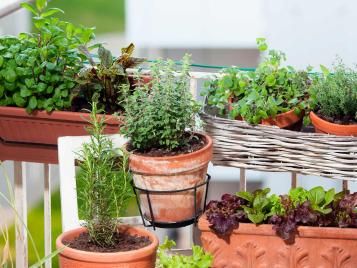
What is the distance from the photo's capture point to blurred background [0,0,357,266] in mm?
7668

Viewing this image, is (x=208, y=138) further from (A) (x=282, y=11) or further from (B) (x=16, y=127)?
(A) (x=282, y=11)

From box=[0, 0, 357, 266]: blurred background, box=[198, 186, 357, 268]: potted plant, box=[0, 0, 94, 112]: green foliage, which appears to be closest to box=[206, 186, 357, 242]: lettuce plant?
box=[198, 186, 357, 268]: potted plant

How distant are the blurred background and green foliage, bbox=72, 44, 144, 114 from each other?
13.2 ft

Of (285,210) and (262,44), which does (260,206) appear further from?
(262,44)

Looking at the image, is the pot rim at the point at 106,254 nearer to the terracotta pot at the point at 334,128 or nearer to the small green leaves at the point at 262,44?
the terracotta pot at the point at 334,128

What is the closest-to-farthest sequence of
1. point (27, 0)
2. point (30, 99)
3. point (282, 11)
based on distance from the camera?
point (30, 99) → point (27, 0) → point (282, 11)

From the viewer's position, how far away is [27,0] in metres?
2.89

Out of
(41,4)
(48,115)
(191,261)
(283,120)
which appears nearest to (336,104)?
(283,120)

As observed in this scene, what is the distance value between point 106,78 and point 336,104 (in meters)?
0.66

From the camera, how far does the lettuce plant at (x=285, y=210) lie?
2.04 m

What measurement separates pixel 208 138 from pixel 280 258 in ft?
1.17

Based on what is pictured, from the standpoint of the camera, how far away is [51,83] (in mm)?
2521

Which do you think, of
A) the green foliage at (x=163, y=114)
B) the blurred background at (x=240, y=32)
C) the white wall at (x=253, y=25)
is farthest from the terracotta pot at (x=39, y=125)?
the white wall at (x=253, y=25)

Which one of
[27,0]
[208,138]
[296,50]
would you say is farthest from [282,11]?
[208,138]
